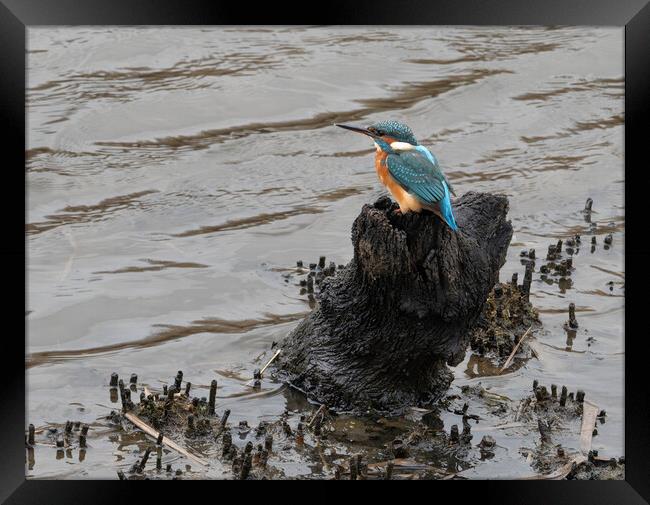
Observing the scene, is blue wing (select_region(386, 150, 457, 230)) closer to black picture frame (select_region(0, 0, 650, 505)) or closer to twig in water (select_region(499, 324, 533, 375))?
black picture frame (select_region(0, 0, 650, 505))

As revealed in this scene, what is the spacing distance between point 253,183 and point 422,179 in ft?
16.2

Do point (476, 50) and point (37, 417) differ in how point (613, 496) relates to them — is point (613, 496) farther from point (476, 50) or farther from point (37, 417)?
point (476, 50)

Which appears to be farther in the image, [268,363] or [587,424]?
[268,363]

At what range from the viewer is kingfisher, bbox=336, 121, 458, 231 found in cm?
650

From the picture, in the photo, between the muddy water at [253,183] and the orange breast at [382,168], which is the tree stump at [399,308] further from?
the muddy water at [253,183]

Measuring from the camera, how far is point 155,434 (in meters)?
6.77

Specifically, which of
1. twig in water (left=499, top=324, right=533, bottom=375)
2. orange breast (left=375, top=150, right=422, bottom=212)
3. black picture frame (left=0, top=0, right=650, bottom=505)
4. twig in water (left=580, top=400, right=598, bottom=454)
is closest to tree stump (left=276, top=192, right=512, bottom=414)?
orange breast (left=375, top=150, right=422, bottom=212)

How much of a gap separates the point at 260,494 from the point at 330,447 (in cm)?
134

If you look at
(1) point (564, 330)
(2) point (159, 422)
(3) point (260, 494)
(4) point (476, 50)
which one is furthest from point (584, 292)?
(4) point (476, 50)

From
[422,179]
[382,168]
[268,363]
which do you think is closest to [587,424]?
[422,179]

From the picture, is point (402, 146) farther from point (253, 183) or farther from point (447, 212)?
point (253, 183)

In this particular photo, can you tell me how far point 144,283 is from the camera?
9.26 m

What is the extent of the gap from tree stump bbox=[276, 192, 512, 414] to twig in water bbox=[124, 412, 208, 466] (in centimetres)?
106
